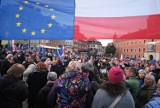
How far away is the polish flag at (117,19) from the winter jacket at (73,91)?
1507 mm

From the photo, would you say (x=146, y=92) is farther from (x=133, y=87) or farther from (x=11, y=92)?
(x=11, y=92)

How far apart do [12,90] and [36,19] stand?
1.64 m

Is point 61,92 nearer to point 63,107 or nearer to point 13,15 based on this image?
point 63,107

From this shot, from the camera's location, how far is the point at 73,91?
147 inches

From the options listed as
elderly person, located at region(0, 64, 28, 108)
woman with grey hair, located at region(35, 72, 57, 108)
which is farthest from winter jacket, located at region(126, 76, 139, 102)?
elderly person, located at region(0, 64, 28, 108)

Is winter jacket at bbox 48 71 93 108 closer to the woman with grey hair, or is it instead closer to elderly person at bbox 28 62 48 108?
the woman with grey hair

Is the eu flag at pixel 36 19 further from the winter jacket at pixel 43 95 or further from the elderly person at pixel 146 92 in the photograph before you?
the elderly person at pixel 146 92

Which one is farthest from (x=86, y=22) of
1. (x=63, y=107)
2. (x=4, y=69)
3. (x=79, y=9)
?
(x=4, y=69)

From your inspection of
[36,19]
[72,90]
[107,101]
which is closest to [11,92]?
[72,90]

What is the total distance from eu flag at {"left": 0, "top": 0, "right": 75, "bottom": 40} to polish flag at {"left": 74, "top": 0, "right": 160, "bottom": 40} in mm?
226

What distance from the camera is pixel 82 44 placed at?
131 m

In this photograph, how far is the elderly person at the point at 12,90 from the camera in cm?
452

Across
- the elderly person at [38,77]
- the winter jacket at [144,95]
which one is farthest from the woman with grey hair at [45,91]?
the winter jacket at [144,95]

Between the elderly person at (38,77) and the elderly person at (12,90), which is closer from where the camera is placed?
the elderly person at (12,90)
